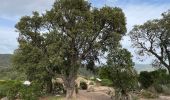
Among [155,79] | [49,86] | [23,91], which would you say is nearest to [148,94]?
[155,79]

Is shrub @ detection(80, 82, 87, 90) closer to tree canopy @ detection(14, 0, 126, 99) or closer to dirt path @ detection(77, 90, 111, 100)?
dirt path @ detection(77, 90, 111, 100)

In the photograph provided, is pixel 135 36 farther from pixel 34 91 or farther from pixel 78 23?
pixel 34 91

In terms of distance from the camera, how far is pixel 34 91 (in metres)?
33.7

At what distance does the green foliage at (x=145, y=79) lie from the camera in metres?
46.5

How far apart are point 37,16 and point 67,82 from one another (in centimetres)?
774

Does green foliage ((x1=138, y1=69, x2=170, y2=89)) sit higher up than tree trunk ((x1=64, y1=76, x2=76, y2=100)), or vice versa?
green foliage ((x1=138, y1=69, x2=170, y2=89))

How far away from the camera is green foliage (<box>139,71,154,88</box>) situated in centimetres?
4649

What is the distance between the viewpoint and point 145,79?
154 ft

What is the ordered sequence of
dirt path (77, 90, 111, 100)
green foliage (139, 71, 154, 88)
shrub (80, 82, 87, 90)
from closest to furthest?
dirt path (77, 90, 111, 100) < green foliage (139, 71, 154, 88) < shrub (80, 82, 87, 90)

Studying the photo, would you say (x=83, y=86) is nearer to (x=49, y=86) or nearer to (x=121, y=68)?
(x=49, y=86)

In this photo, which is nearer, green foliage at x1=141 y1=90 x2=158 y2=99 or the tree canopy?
the tree canopy

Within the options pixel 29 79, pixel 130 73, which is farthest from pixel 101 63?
pixel 29 79

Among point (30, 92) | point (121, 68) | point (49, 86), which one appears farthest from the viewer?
point (49, 86)

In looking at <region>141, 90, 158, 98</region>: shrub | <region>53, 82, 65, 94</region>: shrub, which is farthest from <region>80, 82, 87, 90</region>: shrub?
<region>141, 90, 158, 98</region>: shrub
